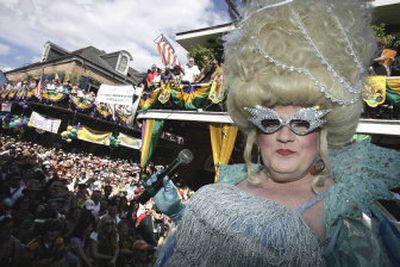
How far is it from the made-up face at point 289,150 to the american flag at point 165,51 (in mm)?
9398

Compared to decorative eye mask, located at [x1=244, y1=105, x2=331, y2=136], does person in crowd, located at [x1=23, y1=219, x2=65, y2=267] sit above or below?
below

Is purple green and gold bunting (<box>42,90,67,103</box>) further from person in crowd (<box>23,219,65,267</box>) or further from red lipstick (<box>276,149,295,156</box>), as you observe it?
red lipstick (<box>276,149,295,156</box>)

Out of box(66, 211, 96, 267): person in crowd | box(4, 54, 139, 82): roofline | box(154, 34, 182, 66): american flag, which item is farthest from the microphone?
box(4, 54, 139, 82): roofline

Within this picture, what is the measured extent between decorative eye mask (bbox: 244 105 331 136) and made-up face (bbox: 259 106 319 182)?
17 mm

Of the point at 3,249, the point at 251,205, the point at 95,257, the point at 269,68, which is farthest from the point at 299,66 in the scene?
the point at 95,257

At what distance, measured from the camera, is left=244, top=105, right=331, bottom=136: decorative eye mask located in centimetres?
136

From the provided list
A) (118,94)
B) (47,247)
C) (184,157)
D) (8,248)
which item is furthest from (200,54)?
(184,157)

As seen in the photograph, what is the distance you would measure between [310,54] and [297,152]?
45 cm

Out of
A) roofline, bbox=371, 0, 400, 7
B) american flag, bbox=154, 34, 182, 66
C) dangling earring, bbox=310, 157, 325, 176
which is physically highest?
roofline, bbox=371, 0, 400, 7

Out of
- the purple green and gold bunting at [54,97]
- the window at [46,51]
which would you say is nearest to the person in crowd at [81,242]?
the purple green and gold bunting at [54,97]

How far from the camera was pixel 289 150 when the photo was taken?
1.39 metres

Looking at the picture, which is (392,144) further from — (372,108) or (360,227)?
(360,227)

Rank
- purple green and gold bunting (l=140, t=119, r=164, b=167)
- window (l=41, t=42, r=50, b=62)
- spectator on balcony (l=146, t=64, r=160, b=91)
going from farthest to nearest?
1. window (l=41, t=42, r=50, b=62)
2. spectator on balcony (l=146, t=64, r=160, b=91)
3. purple green and gold bunting (l=140, t=119, r=164, b=167)

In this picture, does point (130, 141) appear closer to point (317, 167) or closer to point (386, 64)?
point (386, 64)
